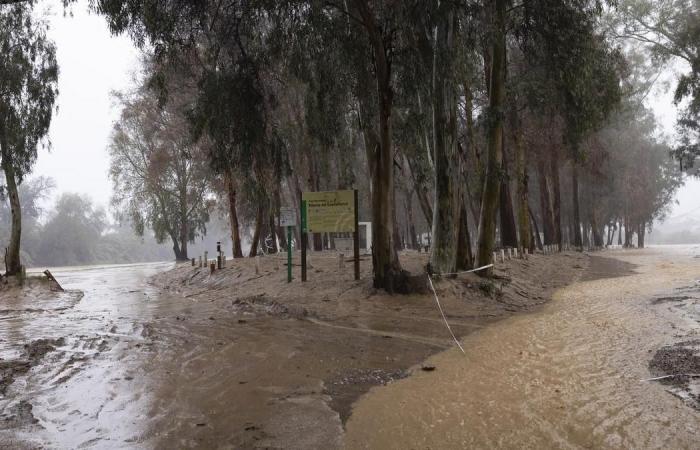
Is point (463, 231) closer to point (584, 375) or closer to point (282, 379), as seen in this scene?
point (584, 375)

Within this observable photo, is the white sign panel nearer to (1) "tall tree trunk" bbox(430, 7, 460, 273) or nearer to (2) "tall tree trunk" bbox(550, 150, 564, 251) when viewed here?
(1) "tall tree trunk" bbox(430, 7, 460, 273)

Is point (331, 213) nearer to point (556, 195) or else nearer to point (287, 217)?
point (287, 217)

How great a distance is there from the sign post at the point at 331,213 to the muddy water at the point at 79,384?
15.5 ft

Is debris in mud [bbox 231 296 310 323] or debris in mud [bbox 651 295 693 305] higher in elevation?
debris in mud [bbox 231 296 310 323]

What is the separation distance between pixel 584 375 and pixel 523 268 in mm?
12199

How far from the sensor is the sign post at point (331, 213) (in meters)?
13.5

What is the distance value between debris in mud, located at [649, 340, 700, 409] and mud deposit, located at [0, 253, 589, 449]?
270 centimetres

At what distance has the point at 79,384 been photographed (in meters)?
5.81

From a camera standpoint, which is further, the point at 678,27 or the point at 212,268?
the point at 678,27

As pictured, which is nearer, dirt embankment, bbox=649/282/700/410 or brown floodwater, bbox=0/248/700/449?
brown floodwater, bbox=0/248/700/449

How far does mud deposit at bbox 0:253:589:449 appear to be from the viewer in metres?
4.48

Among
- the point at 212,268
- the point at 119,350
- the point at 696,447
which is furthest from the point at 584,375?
the point at 212,268

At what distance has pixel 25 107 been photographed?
774 inches

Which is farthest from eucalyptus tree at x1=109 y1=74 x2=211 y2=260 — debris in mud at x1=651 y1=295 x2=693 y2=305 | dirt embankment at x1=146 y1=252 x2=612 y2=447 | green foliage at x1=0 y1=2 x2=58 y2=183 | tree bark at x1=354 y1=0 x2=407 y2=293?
debris in mud at x1=651 y1=295 x2=693 y2=305
